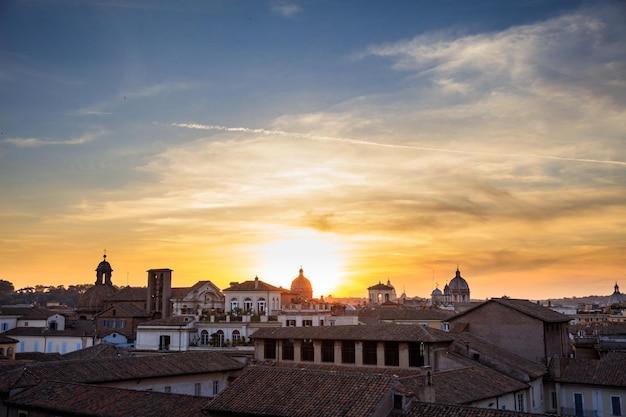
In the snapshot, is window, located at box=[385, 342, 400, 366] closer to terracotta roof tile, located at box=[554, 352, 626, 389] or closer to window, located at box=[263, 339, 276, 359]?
window, located at box=[263, 339, 276, 359]

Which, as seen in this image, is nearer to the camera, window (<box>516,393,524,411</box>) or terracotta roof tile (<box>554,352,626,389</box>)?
window (<box>516,393,524,411</box>)

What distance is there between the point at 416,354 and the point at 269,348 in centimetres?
1476

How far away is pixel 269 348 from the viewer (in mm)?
55875

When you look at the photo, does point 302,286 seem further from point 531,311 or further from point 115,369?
point 115,369

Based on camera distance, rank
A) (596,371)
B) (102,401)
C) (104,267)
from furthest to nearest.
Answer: (104,267)
(596,371)
(102,401)

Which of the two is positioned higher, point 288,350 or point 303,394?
point 288,350

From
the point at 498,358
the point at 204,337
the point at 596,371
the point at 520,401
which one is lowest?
the point at 520,401

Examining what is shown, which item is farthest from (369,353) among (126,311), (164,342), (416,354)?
(126,311)

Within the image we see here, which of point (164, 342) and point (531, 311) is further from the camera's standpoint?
point (164, 342)

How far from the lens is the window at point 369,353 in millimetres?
49500

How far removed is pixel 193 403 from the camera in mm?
31906

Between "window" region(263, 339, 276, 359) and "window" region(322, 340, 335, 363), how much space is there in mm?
5463

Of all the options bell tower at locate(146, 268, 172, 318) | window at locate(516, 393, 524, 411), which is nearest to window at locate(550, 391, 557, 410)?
window at locate(516, 393, 524, 411)

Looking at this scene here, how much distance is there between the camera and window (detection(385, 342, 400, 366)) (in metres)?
48.2
